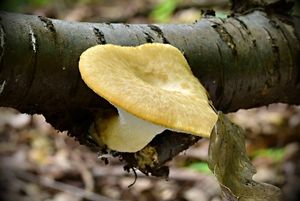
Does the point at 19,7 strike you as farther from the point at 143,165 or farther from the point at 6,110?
the point at 143,165

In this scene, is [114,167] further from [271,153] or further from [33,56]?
[33,56]

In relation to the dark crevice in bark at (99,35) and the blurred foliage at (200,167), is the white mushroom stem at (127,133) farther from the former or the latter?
the blurred foliage at (200,167)

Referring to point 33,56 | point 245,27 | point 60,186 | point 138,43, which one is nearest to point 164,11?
point 60,186

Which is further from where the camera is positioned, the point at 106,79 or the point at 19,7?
the point at 19,7

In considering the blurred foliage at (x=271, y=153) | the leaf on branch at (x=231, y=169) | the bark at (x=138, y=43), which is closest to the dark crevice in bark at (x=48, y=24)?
the bark at (x=138, y=43)

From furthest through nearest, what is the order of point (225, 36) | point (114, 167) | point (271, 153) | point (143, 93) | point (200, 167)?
point (271, 153) < point (114, 167) < point (200, 167) < point (225, 36) < point (143, 93)

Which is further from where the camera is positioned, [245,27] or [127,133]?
[245,27]

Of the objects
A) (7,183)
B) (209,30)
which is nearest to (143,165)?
(209,30)
